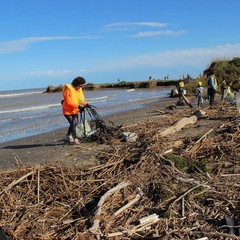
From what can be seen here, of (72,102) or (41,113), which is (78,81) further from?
(41,113)

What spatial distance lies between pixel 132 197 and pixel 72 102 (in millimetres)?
5505

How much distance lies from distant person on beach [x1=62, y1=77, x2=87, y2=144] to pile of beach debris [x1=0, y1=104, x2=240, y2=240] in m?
3.28

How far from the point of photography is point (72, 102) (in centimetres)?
1056

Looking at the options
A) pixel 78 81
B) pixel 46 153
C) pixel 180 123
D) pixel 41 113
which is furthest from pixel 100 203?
pixel 41 113

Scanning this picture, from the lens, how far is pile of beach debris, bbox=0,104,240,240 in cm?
471

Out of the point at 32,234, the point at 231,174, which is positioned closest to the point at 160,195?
the point at 231,174

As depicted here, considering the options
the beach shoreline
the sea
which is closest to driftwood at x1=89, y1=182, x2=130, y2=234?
the beach shoreline

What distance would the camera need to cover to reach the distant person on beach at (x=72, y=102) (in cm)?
1055

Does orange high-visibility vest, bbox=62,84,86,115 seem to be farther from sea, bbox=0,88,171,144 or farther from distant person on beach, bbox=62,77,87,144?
sea, bbox=0,88,171,144

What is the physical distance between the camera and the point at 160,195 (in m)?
5.41

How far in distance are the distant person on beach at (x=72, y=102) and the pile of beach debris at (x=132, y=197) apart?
10.8 ft

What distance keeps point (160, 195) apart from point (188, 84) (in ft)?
102

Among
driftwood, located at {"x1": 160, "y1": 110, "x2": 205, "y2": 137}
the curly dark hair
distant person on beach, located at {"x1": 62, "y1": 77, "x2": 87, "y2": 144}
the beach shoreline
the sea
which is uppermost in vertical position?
the curly dark hair

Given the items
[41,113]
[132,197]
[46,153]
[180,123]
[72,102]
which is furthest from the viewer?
[41,113]
